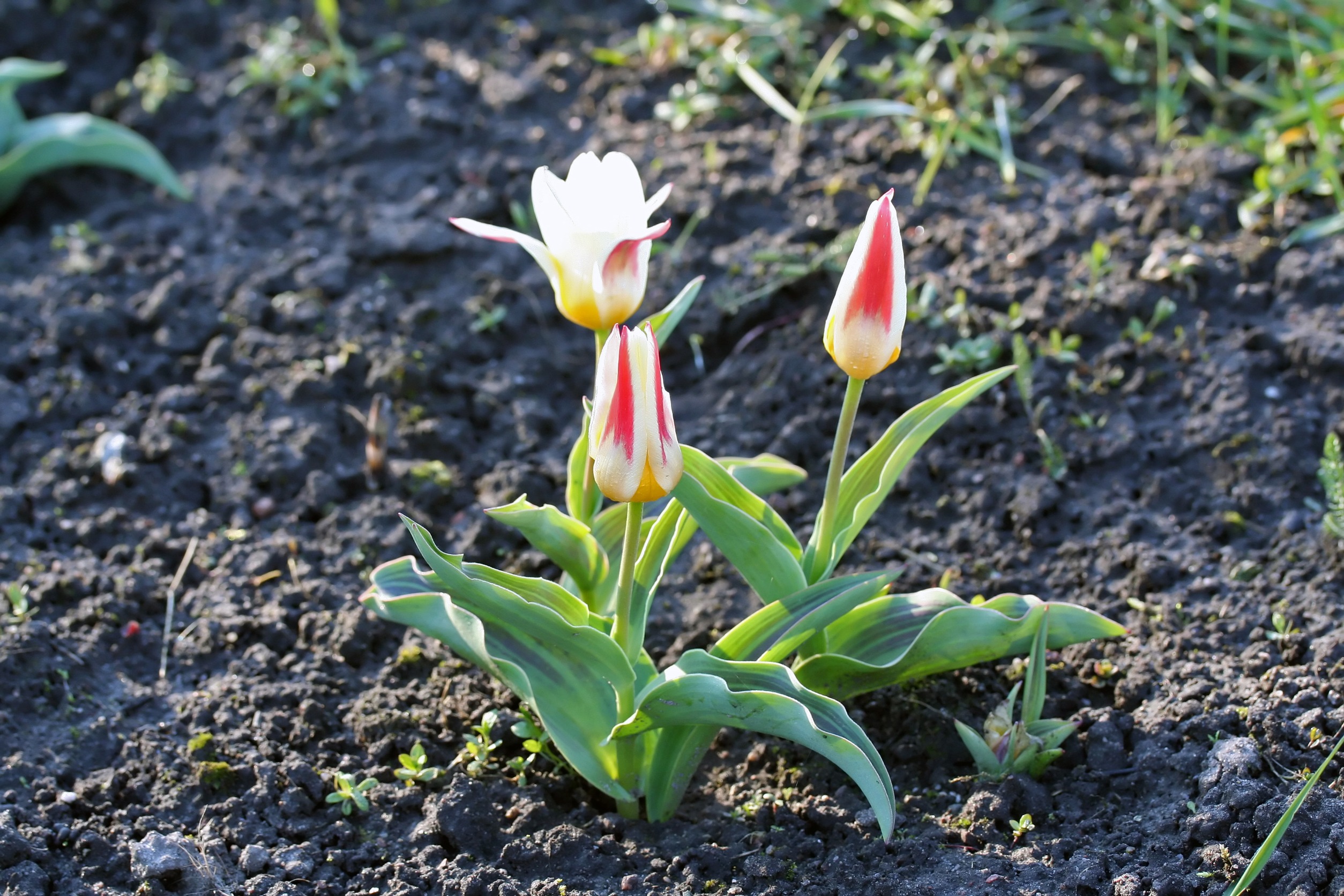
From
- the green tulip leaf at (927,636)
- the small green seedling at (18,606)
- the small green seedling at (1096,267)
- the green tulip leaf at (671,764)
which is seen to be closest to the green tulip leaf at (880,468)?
the green tulip leaf at (927,636)

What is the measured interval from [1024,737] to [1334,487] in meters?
0.81

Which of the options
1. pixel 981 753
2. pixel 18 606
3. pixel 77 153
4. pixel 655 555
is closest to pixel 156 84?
pixel 77 153

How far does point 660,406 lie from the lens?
1.56m

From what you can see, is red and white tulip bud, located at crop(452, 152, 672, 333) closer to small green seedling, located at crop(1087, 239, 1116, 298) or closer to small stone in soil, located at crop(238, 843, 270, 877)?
small stone in soil, located at crop(238, 843, 270, 877)

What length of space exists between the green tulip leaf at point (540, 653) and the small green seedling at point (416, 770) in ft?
0.78

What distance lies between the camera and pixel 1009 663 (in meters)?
2.23

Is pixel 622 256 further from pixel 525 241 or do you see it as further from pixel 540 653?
pixel 540 653

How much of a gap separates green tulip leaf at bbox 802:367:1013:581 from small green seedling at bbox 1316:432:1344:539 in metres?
0.73

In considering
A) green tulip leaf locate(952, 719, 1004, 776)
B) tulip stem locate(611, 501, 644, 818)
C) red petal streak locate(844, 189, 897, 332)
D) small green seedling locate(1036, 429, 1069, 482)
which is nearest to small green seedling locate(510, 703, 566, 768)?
tulip stem locate(611, 501, 644, 818)

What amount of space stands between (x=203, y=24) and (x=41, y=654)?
2.86 m

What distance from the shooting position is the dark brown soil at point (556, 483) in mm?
1952

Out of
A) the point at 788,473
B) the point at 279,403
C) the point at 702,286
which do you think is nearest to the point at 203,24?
the point at 279,403

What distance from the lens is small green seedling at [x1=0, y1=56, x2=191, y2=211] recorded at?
3650 millimetres

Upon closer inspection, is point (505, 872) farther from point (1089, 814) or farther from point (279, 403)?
point (279, 403)
